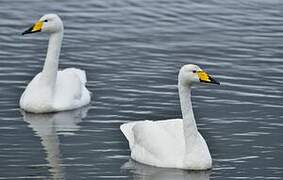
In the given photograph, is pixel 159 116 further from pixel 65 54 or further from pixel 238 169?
pixel 65 54

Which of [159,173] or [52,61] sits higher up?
[52,61]

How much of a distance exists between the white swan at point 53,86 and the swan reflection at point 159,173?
323 centimetres

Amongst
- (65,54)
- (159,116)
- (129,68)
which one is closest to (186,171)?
(159,116)

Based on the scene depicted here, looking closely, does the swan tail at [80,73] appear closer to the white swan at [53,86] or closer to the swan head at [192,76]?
the white swan at [53,86]

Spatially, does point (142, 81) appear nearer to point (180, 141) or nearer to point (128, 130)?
point (128, 130)

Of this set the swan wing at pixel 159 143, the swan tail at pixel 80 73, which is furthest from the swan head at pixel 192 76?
the swan tail at pixel 80 73

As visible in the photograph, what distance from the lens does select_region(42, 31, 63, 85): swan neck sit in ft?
61.2

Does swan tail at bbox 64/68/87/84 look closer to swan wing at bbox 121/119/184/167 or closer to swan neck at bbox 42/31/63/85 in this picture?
swan neck at bbox 42/31/63/85

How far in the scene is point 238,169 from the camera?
49.3 ft

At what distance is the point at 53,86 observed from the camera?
18766 millimetres

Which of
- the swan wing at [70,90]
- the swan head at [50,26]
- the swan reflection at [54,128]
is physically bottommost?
the swan reflection at [54,128]

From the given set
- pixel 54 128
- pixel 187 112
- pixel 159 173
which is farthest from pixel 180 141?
pixel 54 128

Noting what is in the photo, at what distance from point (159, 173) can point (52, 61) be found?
173 inches

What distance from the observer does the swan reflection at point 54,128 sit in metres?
15.3
